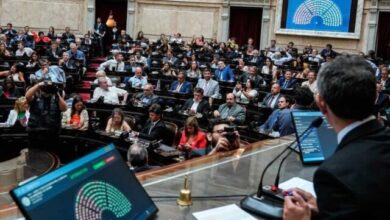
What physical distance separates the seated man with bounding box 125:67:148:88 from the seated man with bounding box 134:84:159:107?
4.97 feet

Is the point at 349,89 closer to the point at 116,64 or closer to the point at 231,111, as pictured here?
the point at 231,111

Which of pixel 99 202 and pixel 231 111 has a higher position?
pixel 99 202

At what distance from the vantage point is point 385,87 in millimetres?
10906

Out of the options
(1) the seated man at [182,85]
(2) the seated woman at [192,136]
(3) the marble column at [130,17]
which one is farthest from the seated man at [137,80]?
(3) the marble column at [130,17]

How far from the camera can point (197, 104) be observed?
350 inches

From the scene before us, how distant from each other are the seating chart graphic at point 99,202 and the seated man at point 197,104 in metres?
6.61

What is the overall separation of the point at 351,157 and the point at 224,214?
0.76 metres

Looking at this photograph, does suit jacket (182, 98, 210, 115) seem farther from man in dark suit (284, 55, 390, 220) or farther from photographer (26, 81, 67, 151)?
man in dark suit (284, 55, 390, 220)

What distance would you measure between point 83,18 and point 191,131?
15.3 meters

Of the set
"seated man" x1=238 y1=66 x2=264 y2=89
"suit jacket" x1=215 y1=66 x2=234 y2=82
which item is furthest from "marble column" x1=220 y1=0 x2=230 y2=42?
"seated man" x1=238 y1=66 x2=264 y2=89

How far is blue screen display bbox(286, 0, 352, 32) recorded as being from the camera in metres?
17.2

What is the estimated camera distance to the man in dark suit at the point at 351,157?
142 centimetres

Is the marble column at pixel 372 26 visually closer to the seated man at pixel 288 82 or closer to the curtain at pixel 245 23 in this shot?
the curtain at pixel 245 23

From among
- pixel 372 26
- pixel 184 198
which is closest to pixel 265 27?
pixel 372 26
